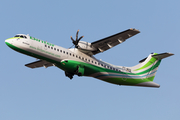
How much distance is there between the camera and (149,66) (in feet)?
88.5

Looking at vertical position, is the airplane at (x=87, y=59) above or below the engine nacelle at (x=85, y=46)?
below

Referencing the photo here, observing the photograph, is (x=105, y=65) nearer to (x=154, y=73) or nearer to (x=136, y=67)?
(x=136, y=67)

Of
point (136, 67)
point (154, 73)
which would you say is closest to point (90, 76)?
point (136, 67)

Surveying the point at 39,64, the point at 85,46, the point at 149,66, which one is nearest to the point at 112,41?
the point at 85,46

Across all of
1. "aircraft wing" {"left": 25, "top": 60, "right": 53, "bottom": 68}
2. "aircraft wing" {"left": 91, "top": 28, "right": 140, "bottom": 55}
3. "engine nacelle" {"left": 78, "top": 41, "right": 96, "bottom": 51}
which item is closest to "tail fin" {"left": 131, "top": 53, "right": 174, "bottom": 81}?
"aircraft wing" {"left": 91, "top": 28, "right": 140, "bottom": 55}

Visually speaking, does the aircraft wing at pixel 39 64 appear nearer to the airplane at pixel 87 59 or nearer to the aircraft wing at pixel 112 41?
the airplane at pixel 87 59

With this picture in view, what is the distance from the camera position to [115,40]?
22.7m

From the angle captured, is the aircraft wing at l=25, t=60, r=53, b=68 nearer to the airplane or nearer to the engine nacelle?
the airplane

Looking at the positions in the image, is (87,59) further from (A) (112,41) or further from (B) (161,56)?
(B) (161,56)

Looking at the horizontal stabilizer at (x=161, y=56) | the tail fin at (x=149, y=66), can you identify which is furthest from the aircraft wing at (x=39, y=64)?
the horizontal stabilizer at (x=161, y=56)

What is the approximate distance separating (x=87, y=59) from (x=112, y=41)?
2.74 meters

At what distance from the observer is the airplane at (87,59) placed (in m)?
21.3

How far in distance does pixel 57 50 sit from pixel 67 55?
0.97 m

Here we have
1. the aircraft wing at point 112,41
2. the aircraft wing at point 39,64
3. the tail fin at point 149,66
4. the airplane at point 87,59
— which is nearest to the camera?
the airplane at point 87,59
